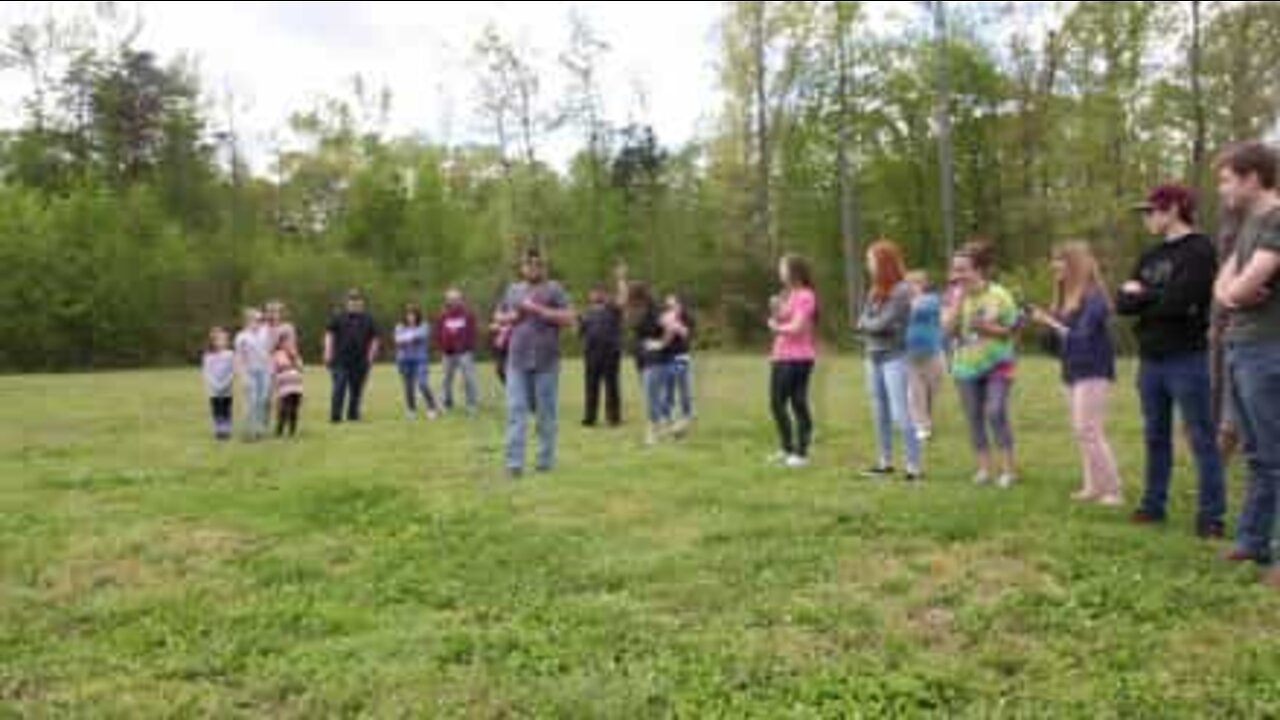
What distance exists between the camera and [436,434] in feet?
40.0

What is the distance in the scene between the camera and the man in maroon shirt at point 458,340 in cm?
1470

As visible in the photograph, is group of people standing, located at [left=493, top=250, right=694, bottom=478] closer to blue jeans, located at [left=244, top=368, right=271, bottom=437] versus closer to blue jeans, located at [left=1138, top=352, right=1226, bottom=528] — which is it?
blue jeans, located at [left=244, top=368, right=271, bottom=437]

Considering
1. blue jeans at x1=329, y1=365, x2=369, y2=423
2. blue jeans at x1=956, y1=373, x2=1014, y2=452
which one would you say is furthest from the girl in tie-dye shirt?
blue jeans at x1=329, y1=365, x2=369, y2=423

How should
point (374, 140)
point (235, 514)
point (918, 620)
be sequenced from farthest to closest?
point (374, 140), point (235, 514), point (918, 620)

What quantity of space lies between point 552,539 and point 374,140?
51221 millimetres

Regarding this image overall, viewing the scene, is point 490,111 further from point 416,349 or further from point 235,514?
point 235,514

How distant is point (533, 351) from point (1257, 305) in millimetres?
5144

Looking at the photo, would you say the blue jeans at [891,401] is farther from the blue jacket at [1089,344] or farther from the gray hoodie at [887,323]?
the blue jacket at [1089,344]

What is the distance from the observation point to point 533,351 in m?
8.43

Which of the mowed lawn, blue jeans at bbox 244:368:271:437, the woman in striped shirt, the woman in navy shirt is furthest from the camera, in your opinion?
the woman in striped shirt

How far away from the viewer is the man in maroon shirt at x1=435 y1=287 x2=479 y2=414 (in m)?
14.7

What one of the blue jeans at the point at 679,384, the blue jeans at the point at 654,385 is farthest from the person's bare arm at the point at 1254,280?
the blue jeans at the point at 679,384

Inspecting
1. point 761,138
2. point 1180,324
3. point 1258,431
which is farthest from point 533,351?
point 761,138

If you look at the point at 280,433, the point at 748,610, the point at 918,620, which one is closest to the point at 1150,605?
the point at 918,620
